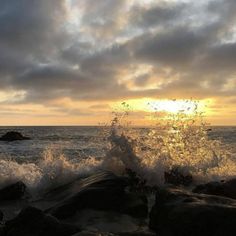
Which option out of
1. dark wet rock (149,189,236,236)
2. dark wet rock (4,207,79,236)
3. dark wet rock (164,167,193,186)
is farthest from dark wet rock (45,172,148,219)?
dark wet rock (164,167,193,186)

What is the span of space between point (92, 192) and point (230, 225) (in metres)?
4.14

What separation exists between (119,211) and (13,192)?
4525 mm

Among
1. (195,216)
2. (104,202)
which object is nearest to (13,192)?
(104,202)

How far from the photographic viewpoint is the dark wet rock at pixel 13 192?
13172 mm

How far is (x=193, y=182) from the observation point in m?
16.6

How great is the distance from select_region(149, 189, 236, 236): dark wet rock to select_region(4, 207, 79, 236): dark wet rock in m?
1.46

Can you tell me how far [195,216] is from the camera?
7152mm

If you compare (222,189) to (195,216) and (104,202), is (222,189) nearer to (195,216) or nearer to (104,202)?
(104,202)

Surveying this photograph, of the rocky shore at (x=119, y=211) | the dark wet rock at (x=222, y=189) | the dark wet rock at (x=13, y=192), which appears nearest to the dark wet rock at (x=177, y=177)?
the rocky shore at (x=119, y=211)

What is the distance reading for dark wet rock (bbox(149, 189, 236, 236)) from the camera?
274 inches

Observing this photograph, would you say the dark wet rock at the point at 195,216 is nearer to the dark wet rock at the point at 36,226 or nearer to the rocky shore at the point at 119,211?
the rocky shore at the point at 119,211

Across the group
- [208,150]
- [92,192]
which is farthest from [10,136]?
[92,192]

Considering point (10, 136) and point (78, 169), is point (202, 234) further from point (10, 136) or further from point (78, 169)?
point (10, 136)

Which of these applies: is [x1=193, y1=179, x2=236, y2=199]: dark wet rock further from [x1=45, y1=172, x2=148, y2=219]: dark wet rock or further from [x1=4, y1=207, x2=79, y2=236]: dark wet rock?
[x1=4, y1=207, x2=79, y2=236]: dark wet rock
